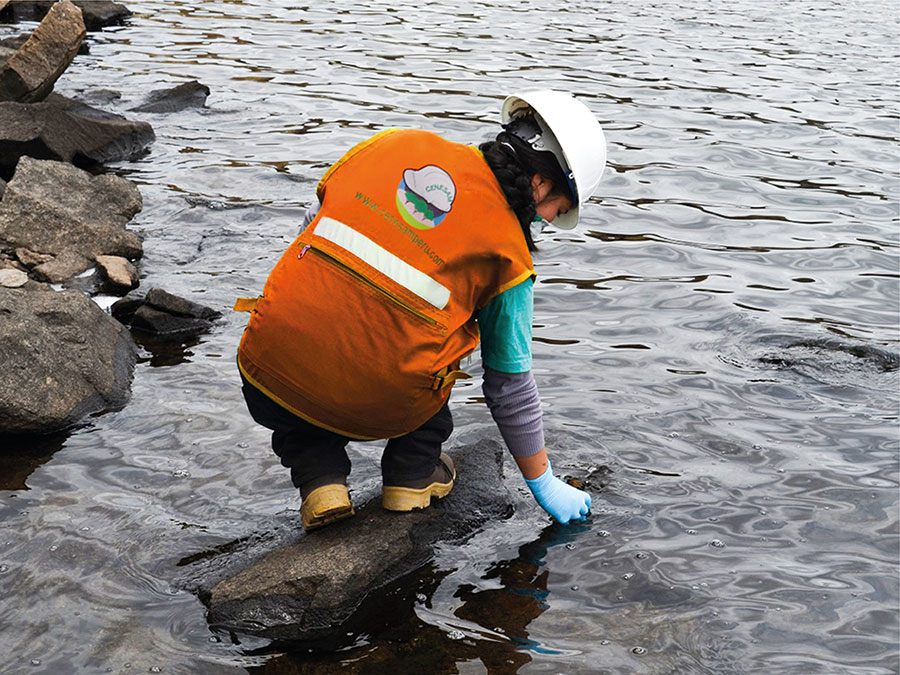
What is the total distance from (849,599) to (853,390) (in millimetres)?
1998

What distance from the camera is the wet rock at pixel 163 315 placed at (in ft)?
20.4

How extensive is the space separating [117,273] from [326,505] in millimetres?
3478

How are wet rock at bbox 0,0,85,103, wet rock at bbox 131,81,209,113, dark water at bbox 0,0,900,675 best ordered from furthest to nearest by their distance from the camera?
wet rock at bbox 131,81,209,113 < wet rock at bbox 0,0,85,103 < dark water at bbox 0,0,900,675

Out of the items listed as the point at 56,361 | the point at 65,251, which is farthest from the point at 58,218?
the point at 56,361

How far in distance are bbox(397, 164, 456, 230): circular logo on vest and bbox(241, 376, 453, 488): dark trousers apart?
0.85 m

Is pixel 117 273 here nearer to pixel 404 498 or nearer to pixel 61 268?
pixel 61 268

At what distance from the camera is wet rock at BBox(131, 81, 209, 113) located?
12031mm

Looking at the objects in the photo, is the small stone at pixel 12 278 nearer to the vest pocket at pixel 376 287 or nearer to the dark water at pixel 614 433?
the dark water at pixel 614 433

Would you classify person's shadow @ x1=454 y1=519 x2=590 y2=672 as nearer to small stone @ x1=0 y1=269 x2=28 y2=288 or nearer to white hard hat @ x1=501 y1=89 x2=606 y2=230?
white hard hat @ x1=501 y1=89 x2=606 y2=230

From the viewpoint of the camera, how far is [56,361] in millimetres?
5148

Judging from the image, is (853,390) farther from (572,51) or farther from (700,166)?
(572,51)

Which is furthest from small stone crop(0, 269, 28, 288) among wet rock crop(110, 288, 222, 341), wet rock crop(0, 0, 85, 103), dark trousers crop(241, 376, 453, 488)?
wet rock crop(0, 0, 85, 103)

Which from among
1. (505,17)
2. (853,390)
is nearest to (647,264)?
(853,390)

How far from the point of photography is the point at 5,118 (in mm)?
8875
